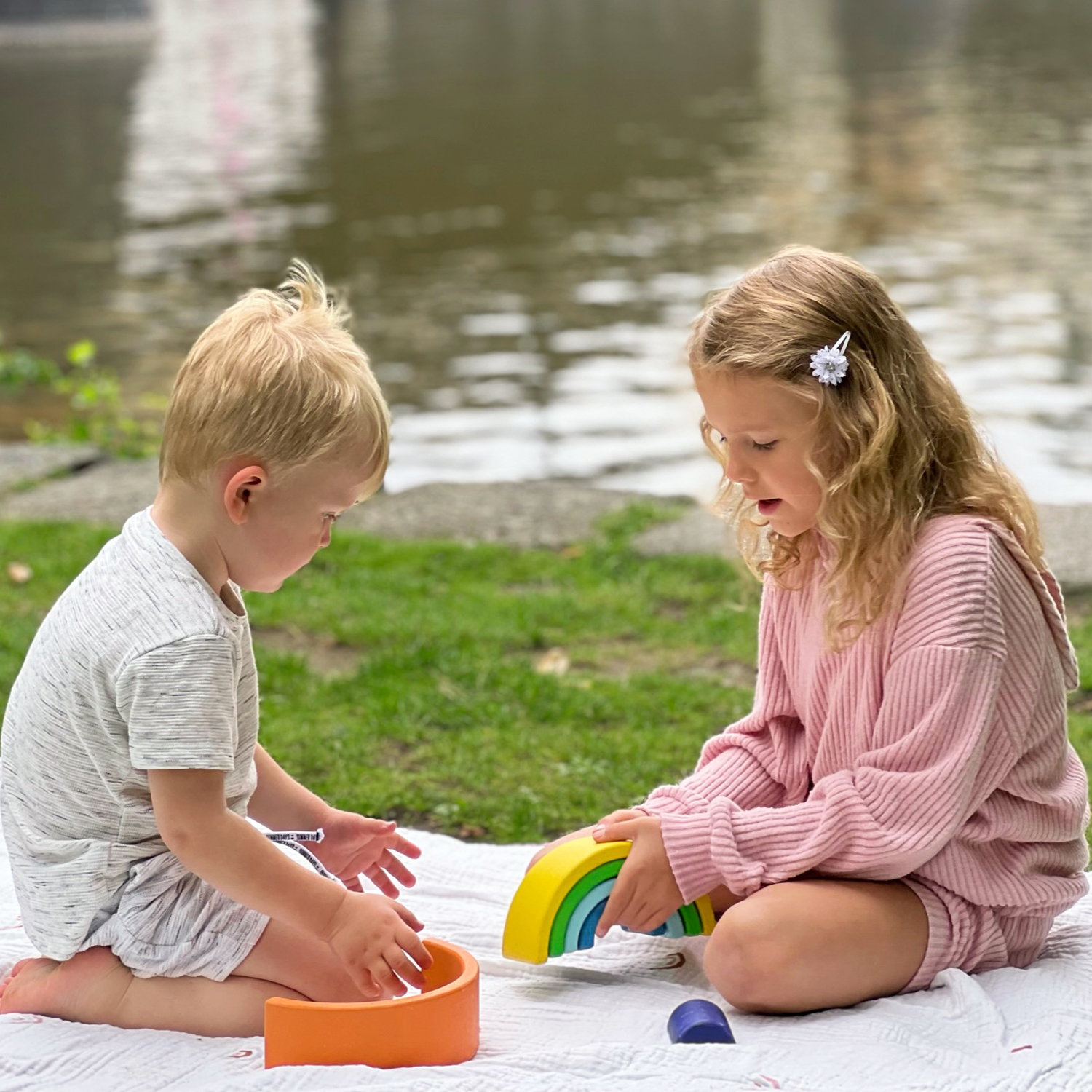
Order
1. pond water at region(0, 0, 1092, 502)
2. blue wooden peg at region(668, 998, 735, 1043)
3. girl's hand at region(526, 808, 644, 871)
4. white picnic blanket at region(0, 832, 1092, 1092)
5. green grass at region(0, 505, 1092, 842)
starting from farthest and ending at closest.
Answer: pond water at region(0, 0, 1092, 502) < green grass at region(0, 505, 1092, 842) < girl's hand at region(526, 808, 644, 871) < blue wooden peg at region(668, 998, 735, 1043) < white picnic blanket at region(0, 832, 1092, 1092)

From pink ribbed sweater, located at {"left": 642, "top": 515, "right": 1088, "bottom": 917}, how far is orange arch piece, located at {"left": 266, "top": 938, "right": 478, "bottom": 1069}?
389mm

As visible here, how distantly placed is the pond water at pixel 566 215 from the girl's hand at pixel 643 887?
3398mm

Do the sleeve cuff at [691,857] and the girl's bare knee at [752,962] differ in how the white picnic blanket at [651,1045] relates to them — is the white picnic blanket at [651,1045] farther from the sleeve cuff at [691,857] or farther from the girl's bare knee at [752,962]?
the sleeve cuff at [691,857]

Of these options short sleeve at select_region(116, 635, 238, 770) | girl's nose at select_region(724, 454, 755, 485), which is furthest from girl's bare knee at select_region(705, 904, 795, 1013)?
short sleeve at select_region(116, 635, 238, 770)

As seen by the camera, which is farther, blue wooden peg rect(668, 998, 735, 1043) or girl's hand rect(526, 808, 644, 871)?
girl's hand rect(526, 808, 644, 871)

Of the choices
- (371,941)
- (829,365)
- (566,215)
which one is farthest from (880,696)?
(566,215)

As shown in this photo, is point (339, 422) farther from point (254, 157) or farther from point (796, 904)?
point (254, 157)

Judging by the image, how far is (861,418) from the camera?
2111mm

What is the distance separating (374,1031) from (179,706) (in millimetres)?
465

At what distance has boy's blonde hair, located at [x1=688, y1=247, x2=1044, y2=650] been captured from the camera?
6.93ft

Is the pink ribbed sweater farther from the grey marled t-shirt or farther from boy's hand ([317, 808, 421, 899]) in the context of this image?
the grey marled t-shirt

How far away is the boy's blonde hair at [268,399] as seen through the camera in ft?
6.33

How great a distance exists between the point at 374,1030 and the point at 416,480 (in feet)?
13.3

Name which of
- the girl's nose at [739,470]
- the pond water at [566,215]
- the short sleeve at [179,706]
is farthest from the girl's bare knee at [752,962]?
the pond water at [566,215]
